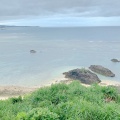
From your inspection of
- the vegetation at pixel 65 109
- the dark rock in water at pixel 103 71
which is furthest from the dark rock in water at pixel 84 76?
the vegetation at pixel 65 109

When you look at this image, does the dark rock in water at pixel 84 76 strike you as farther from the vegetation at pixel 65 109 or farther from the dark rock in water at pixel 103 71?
the vegetation at pixel 65 109

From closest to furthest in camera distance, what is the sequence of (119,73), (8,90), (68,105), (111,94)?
(68,105) → (111,94) → (8,90) → (119,73)

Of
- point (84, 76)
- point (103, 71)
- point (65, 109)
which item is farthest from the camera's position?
point (103, 71)

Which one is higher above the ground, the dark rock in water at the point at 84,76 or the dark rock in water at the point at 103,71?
the dark rock in water at the point at 84,76

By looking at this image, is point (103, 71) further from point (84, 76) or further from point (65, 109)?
point (65, 109)

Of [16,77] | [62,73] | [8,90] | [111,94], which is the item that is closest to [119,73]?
[62,73]

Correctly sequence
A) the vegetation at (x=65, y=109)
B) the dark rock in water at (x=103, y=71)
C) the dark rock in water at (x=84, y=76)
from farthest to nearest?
the dark rock in water at (x=103, y=71) < the dark rock in water at (x=84, y=76) < the vegetation at (x=65, y=109)

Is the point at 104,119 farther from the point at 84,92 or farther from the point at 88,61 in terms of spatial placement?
the point at 88,61

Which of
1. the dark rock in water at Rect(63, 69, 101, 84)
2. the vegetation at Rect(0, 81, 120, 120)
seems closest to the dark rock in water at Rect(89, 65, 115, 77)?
the dark rock in water at Rect(63, 69, 101, 84)

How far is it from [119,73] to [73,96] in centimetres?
3054

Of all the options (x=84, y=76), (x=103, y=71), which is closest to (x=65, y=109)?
(x=84, y=76)

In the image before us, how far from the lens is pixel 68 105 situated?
41.6ft

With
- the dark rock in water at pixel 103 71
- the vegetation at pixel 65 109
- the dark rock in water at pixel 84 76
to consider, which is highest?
the vegetation at pixel 65 109

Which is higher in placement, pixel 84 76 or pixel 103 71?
pixel 84 76
